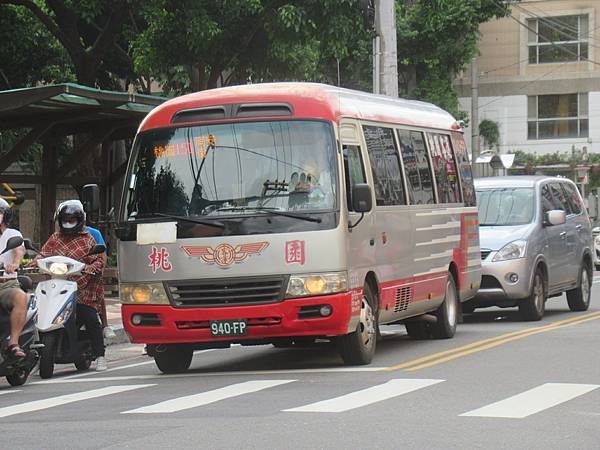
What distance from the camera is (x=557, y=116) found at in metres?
53.7

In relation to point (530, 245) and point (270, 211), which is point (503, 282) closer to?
point (530, 245)

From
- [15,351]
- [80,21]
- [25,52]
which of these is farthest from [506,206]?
[25,52]

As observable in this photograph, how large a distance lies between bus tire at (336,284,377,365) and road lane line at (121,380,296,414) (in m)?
1.15

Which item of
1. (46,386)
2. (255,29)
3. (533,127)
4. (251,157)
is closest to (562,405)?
(251,157)

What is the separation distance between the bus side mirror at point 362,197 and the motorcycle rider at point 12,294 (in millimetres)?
A: 3061

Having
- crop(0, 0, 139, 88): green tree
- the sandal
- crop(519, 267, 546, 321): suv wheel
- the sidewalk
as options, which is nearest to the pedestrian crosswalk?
the sandal

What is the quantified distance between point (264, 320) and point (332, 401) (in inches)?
86.3

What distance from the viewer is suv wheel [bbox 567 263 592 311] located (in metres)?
20.3

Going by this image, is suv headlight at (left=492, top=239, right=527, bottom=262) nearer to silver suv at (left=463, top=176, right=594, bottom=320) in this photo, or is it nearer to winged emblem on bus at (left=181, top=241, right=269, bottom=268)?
silver suv at (left=463, top=176, right=594, bottom=320)

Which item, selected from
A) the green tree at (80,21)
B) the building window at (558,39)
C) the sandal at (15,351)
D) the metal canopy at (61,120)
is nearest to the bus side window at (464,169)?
the metal canopy at (61,120)

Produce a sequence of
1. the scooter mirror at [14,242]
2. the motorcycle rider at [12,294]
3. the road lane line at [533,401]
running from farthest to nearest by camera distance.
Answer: the motorcycle rider at [12,294]
the scooter mirror at [14,242]
the road lane line at [533,401]

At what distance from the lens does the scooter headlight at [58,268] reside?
1326 cm

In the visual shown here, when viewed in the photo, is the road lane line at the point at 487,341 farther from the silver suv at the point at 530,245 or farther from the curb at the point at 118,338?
the curb at the point at 118,338

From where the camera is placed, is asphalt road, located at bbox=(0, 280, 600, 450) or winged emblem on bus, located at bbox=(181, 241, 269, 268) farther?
winged emblem on bus, located at bbox=(181, 241, 269, 268)
